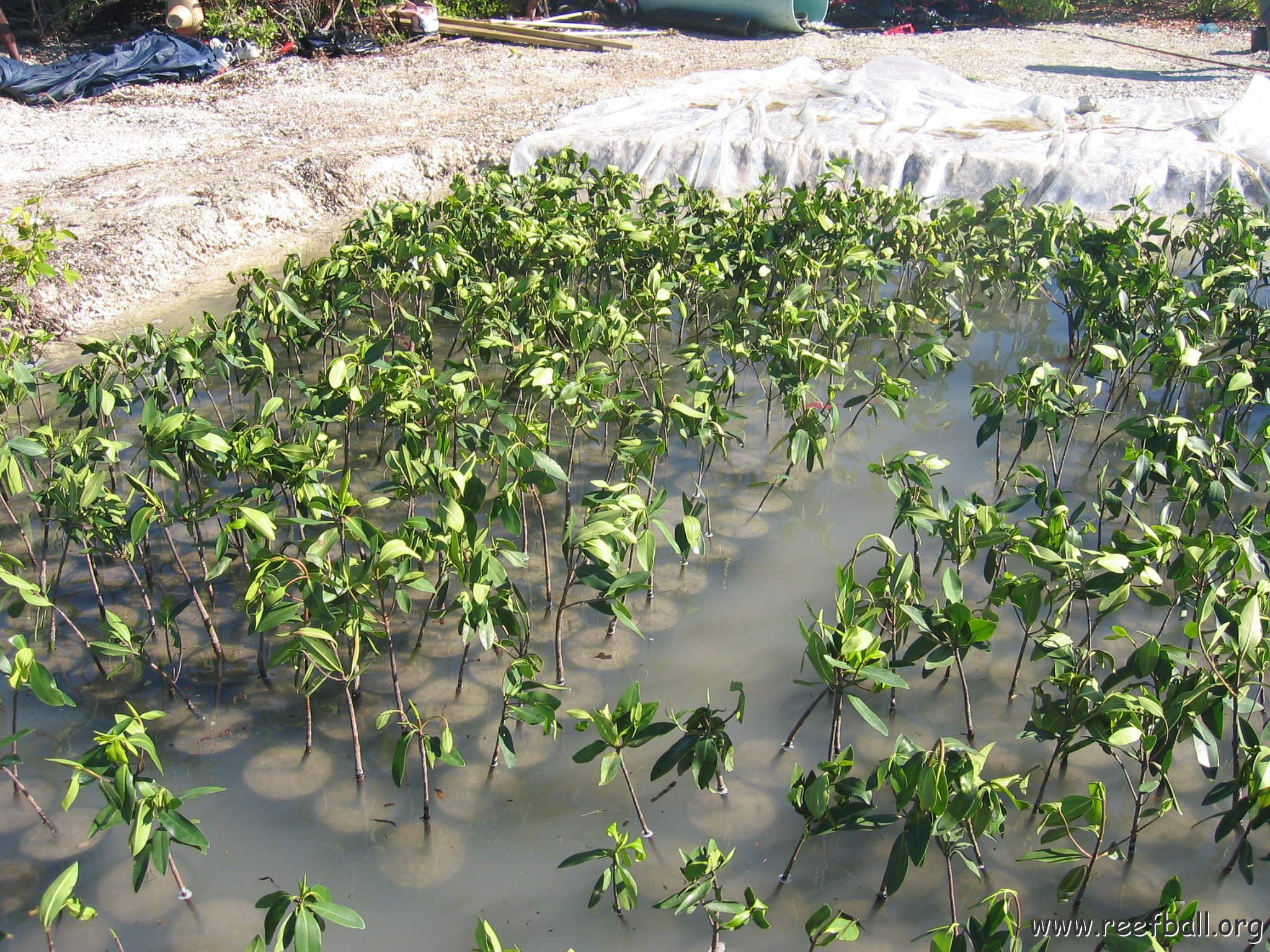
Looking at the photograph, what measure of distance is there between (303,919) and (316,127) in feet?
25.4

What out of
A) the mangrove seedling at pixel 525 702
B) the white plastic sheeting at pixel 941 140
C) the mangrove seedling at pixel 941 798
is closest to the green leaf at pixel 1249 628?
the mangrove seedling at pixel 941 798

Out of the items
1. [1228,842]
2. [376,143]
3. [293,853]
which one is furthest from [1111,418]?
[376,143]

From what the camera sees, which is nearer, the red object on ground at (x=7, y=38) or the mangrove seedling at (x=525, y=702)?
the mangrove seedling at (x=525, y=702)

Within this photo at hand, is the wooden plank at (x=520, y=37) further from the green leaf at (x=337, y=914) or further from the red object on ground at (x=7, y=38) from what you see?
the green leaf at (x=337, y=914)

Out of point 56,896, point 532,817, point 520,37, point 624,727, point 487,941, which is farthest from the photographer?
point 520,37

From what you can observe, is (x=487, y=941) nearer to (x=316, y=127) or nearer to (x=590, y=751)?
(x=590, y=751)

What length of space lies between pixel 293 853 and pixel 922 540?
2327 millimetres

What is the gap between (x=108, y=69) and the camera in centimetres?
939

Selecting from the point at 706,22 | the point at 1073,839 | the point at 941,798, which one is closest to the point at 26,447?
the point at 941,798

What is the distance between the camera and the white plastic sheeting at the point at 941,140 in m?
6.55

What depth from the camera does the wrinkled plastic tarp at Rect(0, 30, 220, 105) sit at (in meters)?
8.80

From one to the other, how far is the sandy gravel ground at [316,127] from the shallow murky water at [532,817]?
10.5 ft

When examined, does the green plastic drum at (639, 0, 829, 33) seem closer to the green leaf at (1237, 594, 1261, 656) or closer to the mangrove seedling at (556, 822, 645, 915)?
the green leaf at (1237, 594, 1261, 656)

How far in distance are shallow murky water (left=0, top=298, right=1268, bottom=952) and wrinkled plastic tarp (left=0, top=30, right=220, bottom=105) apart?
7.85m
